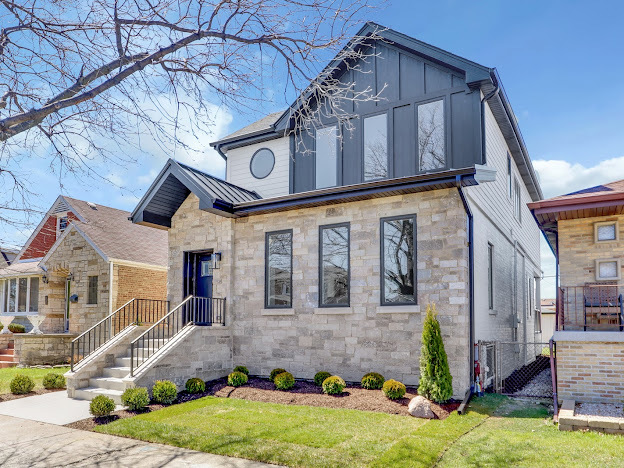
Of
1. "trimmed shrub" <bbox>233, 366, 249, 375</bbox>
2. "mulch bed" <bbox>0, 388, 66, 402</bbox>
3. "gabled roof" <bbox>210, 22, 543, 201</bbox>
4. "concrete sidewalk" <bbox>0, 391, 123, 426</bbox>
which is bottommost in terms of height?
"mulch bed" <bbox>0, 388, 66, 402</bbox>

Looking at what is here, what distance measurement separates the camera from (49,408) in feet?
30.6

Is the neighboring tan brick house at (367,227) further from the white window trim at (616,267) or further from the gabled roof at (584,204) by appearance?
the white window trim at (616,267)

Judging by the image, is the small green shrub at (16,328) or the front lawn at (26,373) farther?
the small green shrub at (16,328)

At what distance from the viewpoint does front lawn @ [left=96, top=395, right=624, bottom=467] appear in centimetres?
591

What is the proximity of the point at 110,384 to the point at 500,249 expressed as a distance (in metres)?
10.1

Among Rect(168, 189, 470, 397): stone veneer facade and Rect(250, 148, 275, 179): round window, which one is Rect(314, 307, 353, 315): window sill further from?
Rect(250, 148, 275, 179): round window

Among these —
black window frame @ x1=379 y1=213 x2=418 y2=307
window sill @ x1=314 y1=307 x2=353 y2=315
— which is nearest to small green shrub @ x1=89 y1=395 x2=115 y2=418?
window sill @ x1=314 y1=307 x2=353 y2=315

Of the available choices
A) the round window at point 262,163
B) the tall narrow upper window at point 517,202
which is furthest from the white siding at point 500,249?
the round window at point 262,163

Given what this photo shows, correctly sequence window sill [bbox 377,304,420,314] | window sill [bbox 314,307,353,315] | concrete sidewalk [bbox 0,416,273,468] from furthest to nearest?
window sill [bbox 314,307,353,315]
window sill [bbox 377,304,420,314]
concrete sidewalk [bbox 0,416,273,468]

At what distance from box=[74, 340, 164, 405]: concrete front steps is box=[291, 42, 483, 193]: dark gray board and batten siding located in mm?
5763

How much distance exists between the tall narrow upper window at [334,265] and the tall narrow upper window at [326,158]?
1.49m

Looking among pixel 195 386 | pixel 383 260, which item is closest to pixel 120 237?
pixel 195 386

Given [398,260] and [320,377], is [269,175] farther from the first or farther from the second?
[320,377]

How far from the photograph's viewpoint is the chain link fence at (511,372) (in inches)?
402
